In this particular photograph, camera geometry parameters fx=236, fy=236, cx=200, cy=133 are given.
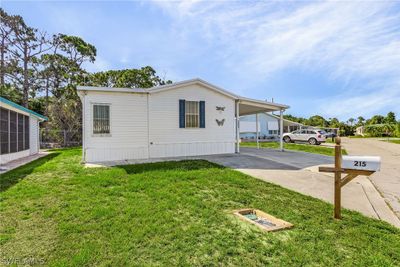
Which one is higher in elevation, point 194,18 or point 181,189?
point 194,18

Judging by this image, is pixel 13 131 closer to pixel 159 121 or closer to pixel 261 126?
pixel 159 121

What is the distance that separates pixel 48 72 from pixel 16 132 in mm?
15826

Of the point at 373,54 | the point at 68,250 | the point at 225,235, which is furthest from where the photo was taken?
the point at 373,54

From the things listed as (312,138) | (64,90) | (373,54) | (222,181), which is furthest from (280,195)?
(64,90)

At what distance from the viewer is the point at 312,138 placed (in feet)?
73.3

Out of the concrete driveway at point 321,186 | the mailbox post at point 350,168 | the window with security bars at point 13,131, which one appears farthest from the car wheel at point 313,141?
the window with security bars at point 13,131

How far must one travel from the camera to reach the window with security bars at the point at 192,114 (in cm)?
1117

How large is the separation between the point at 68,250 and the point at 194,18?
8.20m

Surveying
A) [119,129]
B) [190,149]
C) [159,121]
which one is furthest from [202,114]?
[119,129]

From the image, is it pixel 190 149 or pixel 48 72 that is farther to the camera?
pixel 48 72

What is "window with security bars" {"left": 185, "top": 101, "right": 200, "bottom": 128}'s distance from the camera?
36.7 ft

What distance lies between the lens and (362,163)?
3.90 m

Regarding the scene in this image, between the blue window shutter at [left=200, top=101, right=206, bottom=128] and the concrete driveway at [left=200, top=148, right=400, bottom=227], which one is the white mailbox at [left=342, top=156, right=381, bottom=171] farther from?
the blue window shutter at [left=200, top=101, right=206, bottom=128]

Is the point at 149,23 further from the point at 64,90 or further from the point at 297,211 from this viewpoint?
the point at 64,90
